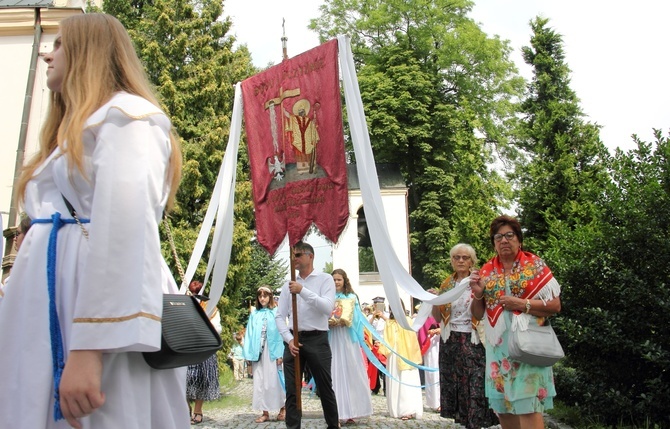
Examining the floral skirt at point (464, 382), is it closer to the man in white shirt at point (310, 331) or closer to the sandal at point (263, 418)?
the man in white shirt at point (310, 331)

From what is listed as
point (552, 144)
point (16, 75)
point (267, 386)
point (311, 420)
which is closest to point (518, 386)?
point (311, 420)

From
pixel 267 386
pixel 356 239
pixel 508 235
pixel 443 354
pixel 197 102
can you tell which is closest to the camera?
pixel 508 235

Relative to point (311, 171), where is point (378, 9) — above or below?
above

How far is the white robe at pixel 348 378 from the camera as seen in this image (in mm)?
10516

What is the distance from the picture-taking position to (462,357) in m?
7.57

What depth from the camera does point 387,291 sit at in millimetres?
6258

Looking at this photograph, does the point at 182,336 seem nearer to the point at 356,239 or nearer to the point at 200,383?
the point at 200,383

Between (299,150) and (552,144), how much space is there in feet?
73.1

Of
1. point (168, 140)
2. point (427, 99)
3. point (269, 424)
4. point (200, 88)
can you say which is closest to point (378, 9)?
point (427, 99)

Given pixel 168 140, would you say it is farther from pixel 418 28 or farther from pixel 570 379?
pixel 418 28

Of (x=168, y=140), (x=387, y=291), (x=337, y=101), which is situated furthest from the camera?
(x=337, y=101)

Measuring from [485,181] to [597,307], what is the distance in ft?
88.1

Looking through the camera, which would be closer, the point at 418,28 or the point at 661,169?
the point at 661,169

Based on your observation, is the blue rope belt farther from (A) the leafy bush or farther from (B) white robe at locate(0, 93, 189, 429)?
A: (A) the leafy bush
